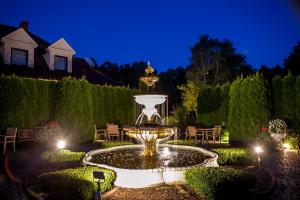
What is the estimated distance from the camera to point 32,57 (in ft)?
67.1

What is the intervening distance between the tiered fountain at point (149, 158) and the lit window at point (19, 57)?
11.2m

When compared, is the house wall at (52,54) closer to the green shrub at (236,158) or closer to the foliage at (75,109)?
the foliage at (75,109)

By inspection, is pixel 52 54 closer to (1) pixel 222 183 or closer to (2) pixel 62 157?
(2) pixel 62 157

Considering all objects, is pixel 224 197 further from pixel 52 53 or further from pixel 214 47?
pixel 214 47

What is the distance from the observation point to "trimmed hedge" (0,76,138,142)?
13.7 meters

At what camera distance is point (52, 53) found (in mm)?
21719

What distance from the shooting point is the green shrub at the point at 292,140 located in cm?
1281

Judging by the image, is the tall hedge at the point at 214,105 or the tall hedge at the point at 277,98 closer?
the tall hedge at the point at 277,98

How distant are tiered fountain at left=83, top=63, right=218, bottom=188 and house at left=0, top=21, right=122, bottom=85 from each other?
1076cm

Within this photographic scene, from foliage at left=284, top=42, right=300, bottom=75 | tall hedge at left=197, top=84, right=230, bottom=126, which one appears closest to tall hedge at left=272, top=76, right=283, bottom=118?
tall hedge at left=197, top=84, right=230, bottom=126

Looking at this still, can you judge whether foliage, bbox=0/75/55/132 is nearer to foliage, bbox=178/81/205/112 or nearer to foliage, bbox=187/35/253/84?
foliage, bbox=178/81/205/112

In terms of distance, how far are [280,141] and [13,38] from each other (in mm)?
16819

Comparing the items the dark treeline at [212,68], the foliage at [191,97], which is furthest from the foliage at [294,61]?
the foliage at [191,97]

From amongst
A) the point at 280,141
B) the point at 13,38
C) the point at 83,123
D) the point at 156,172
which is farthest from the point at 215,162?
the point at 13,38
